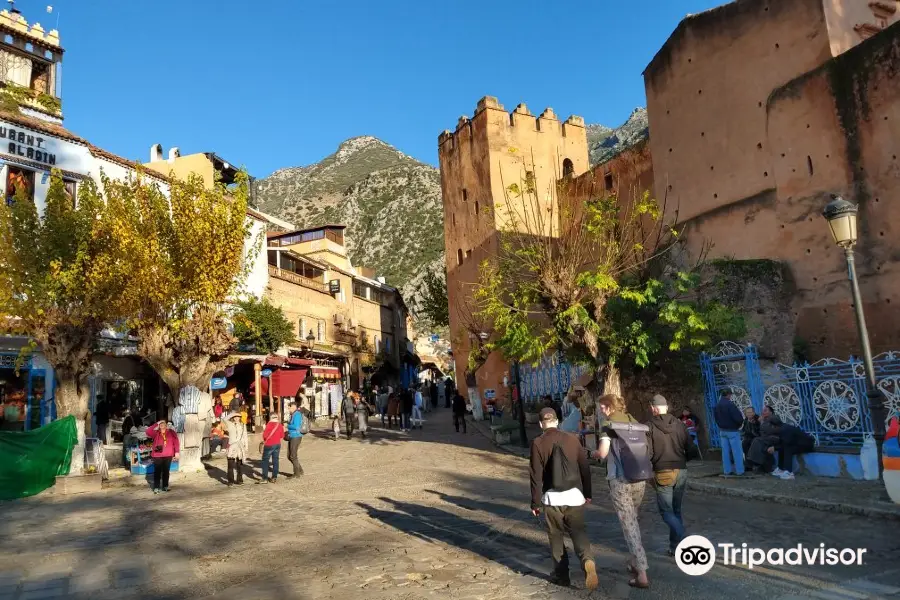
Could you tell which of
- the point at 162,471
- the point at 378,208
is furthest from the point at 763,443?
the point at 378,208

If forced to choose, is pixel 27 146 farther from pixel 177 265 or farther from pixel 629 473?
pixel 629 473

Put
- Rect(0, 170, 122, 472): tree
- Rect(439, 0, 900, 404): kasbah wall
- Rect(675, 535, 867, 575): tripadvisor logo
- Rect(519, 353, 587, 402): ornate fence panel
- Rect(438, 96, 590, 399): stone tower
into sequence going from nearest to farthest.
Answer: Rect(675, 535, 867, 575): tripadvisor logo
Rect(0, 170, 122, 472): tree
Rect(439, 0, 900, 404): kasbah wall
Rect(519, 353, 587, 402): ornate fence panel
Rect(438, 96, 590, 399): stone tower

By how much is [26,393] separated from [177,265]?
25.4 feet

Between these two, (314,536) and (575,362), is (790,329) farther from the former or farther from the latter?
(314,536)

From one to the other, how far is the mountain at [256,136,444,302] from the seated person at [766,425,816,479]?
216ft

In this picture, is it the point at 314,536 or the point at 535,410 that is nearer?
the point at 314,536

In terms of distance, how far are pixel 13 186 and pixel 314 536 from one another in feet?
53.7

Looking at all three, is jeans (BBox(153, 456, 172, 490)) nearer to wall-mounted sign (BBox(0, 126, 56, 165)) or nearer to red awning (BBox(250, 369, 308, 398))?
wall-mounted sign (BBox(0, 126, 56, 165))

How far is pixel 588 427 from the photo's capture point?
43.3 ft

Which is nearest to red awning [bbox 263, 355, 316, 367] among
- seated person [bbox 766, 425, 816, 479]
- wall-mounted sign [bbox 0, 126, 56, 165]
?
wall-mounted sign [bbox 0, 126, 56, 165]

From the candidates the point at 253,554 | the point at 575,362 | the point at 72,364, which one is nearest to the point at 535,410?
the point at 575,362

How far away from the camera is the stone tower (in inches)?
1218

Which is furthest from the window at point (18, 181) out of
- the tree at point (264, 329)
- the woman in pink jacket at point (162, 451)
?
the woman in pink jacket at point (162, 451)

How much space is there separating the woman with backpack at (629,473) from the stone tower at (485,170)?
78.6ft
